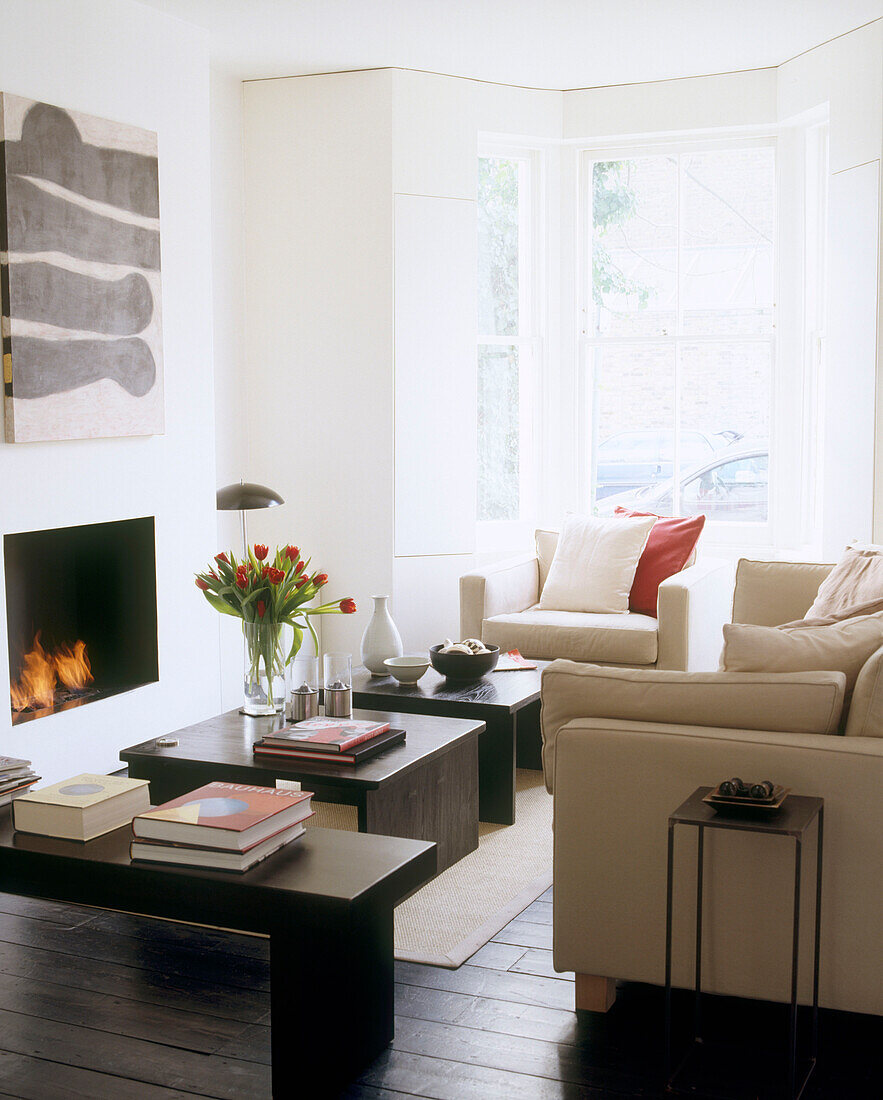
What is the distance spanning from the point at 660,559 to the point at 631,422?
3.83ft

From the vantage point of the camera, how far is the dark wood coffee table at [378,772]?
3.12m

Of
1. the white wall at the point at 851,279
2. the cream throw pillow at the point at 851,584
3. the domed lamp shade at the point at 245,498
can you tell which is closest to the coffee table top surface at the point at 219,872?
the cream throw pillow at the point at 851,584

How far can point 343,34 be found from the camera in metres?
5.07

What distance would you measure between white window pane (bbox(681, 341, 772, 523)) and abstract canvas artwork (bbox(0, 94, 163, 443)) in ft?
9.24

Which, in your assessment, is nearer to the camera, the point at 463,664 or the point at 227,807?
the point at 227,807

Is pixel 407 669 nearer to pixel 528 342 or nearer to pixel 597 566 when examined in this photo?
pixel 597 566

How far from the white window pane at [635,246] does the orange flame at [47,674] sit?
3.18 meters

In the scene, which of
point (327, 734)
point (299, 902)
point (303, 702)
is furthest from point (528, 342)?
point (299, 902)

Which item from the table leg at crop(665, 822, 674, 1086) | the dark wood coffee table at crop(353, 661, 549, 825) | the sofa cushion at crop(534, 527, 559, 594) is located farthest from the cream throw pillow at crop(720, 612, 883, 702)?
the sofa cushion at crop(534, 527, 559, 594)

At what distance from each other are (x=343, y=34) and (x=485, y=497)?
91.3 inches

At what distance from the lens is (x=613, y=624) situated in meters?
4.99

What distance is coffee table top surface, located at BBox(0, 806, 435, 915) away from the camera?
214cm

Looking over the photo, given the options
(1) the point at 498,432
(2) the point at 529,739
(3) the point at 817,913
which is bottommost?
(2) the point at 529,739

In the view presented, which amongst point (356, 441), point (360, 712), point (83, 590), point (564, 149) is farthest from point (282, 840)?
point (564, 149)
